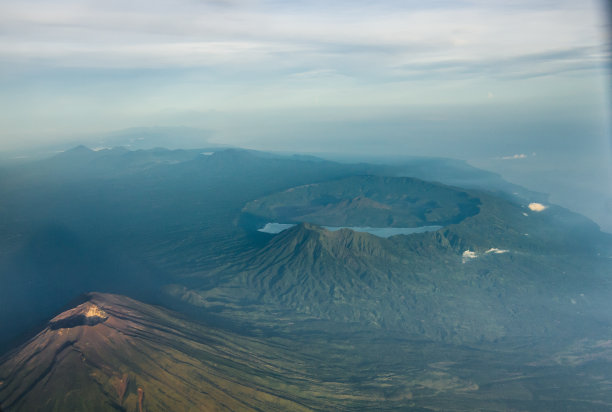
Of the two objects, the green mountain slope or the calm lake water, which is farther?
the calm lake water

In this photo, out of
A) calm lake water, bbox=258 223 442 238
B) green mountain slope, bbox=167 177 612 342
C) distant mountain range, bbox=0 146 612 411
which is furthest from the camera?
calm lake water, bbox=258 223 442 238

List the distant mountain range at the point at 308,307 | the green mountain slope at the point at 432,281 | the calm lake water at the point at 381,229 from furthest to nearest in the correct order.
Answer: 1. the calm lake water at the point at 381,229
2. the green mountain slope at the point at 432,281
3. the distant mountain range at the point at 308,307

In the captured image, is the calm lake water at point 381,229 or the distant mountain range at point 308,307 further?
the calm lake water at point 381,229

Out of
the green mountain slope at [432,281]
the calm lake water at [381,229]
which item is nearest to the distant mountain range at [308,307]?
the green mountain slope at [432,281]

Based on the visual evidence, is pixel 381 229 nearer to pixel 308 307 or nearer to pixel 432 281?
pixel 432 281

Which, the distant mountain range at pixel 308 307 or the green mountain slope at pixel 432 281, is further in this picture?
the green mountain slope at pixel 432 281

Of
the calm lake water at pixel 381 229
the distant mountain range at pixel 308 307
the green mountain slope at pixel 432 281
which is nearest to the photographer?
the distant mountain range at pixel 308 307

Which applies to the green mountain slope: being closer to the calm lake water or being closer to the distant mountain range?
the distant mountain range

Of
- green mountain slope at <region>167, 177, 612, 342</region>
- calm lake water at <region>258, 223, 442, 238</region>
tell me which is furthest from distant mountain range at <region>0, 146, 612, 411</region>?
calm lake water at <region>258, 223, 442, 238</region>

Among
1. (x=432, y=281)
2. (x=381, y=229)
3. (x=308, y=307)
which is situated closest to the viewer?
(x=308, y=307)

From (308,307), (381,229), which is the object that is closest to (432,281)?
(308,307)

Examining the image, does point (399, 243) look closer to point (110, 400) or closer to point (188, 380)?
point (188, 380)

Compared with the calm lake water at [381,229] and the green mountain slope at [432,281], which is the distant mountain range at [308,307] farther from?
the calm lake water at [381,229]

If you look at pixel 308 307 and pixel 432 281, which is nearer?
pixel 308 307
